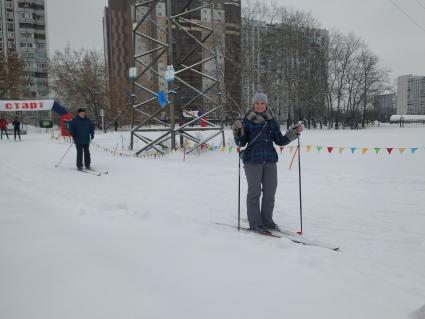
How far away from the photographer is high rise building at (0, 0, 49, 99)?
3206 inches

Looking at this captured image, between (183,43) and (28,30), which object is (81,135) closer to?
(183,43)

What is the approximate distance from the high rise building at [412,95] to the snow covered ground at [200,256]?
122436 mm

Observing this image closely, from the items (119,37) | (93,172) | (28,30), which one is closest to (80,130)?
(93,172)

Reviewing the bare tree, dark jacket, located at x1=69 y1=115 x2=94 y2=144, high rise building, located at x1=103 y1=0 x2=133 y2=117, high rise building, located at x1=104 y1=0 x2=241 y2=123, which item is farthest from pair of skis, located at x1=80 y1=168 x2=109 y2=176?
high rise building, located at x1=103 y1=0 x2=133 y2=117

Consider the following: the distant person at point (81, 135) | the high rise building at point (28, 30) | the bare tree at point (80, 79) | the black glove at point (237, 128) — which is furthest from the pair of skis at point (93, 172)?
the high rise building at point (28, 30)

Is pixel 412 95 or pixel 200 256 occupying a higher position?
pixel 412 95

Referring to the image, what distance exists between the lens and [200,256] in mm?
3596

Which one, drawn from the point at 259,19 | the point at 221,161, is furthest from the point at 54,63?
the point at 221,161

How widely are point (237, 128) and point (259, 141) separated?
38 cm

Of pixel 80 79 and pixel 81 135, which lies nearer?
pixel 81 135

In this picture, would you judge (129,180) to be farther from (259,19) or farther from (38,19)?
(38,19)

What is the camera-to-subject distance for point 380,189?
285 inches

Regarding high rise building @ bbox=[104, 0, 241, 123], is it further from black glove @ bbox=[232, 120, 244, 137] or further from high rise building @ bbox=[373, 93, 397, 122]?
high rise building @ bbox=[373, 93, 397, 122]

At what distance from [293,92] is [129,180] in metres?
32.1
